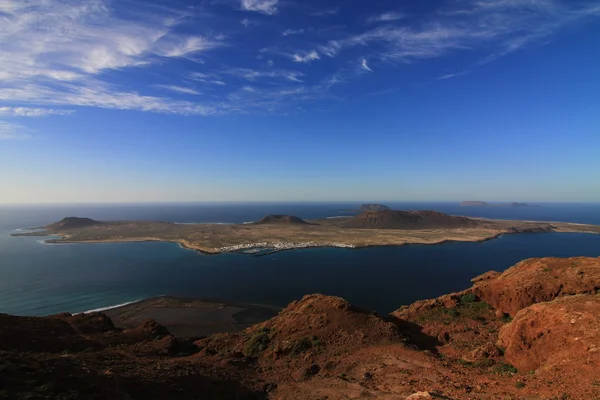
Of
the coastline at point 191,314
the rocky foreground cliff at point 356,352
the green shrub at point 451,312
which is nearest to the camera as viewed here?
the rocky foreground cliff at point 356,352

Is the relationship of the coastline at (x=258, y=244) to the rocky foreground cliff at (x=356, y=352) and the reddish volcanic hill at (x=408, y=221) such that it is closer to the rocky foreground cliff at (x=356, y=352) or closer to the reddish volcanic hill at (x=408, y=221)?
the reddish volcanic hill at (x=408, y=221)

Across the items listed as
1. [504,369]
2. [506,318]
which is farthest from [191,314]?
[506,318]

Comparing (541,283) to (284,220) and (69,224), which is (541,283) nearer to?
(284,220)

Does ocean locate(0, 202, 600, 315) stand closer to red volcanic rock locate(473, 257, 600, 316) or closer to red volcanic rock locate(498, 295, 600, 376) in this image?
red volcanic rock locate(473, 257, 600, 316)

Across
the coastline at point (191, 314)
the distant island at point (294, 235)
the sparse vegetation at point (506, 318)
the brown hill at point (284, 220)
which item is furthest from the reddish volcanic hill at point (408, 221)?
the sparse vegetation at point (506, 318)

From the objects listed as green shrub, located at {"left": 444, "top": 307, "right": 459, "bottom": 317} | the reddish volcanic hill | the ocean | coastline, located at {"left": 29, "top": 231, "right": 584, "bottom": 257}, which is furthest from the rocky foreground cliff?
the reddish volcanic hill

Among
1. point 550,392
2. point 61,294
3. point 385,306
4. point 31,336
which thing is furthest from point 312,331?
point 61,294

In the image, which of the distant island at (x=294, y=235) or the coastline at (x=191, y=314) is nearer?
the coastline at (x=191, y=314)

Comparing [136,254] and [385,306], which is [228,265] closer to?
[136,254]

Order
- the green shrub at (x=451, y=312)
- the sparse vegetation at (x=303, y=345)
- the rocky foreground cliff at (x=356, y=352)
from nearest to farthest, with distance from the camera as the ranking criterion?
the rocky foreground cliff at (x=356, y=352)
the sparse vegetation at (x=303, y=345)
the green shrub at (x=451, y=312)
